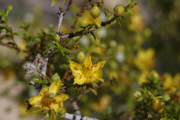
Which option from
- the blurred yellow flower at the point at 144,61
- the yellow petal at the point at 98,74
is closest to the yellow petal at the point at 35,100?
the yellow petal at the point at 98,74

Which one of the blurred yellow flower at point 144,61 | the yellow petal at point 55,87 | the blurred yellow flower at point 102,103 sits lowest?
the yellow petal at point 55,87

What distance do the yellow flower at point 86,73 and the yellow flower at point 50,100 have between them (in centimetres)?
12

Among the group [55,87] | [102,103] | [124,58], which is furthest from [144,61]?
[55,87]

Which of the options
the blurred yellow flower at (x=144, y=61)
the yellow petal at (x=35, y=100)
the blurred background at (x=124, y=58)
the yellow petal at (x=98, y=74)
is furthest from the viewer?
the blurred yellow flower at (x=144, y=61)

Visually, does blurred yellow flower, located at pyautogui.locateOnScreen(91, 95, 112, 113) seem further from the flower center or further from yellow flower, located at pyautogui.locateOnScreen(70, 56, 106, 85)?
the flower center

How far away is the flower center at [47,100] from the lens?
3.41 feet

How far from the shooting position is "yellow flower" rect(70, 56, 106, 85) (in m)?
1.11

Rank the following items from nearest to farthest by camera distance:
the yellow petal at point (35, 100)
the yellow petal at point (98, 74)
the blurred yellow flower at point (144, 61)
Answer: the yellow petal at point (35, 100) < the yellow petal at point (98, 74) < the blurred yellow flower at point (144, 61)

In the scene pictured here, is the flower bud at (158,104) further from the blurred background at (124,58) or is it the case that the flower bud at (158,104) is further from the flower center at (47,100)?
the blurred background at (124,58)

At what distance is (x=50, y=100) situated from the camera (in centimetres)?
104

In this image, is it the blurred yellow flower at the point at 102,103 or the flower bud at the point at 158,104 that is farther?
the blurred yellow flower at the point at 102,103

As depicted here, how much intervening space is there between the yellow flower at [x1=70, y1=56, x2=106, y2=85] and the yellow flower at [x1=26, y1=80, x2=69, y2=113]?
115mm

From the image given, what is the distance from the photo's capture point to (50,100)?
1.04 metres

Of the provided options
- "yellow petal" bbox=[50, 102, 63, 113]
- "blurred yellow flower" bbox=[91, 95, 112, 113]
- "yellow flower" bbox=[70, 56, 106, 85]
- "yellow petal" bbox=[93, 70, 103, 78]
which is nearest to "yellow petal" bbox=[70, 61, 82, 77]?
"yellow flower" bbox=[70, 56, 106, 85]
